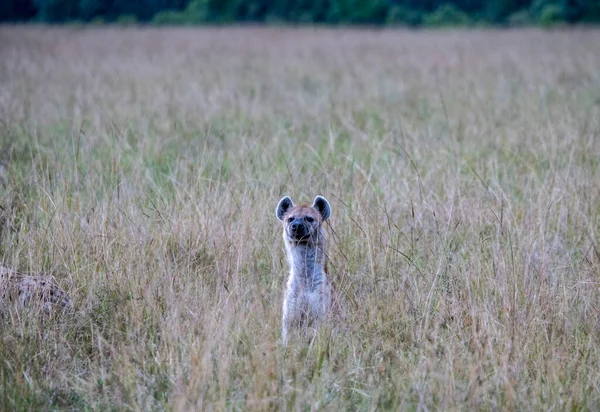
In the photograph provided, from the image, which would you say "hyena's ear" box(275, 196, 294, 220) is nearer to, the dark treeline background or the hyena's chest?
the hyena's chest

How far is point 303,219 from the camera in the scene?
487 cm

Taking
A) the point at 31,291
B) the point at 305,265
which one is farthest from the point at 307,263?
the point at 31,291

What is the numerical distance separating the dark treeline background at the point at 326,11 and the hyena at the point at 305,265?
36.6 meters

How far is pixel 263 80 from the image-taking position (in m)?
Result: 14.8

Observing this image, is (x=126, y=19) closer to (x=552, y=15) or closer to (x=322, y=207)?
(x=552, y=15)

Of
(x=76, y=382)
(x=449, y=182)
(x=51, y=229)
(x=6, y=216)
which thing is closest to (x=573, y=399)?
(x=76, y=382)

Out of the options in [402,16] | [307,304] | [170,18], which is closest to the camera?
[307,304]

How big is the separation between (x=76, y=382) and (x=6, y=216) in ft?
7.16

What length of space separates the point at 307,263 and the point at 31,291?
1.56 m

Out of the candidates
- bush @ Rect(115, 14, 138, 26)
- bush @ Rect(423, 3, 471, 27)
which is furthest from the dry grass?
bush @ Rect(115, 14, 138, 26)

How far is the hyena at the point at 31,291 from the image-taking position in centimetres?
439

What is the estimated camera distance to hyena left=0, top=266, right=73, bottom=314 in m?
4.39

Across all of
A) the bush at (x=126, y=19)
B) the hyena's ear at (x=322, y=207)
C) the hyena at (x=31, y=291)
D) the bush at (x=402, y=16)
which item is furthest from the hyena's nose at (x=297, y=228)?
the bush at (x=402, y=16)

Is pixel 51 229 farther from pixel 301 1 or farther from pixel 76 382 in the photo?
pixel 301 1
